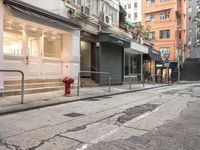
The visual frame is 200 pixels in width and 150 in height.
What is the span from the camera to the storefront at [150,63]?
90.0 ft

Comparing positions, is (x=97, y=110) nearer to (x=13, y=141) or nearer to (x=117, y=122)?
(x=117, y=122)

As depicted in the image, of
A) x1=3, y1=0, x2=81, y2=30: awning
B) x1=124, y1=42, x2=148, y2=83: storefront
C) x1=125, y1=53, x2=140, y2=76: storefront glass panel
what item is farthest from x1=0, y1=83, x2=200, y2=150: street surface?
x1=125, y1=53, x2=140, y2=76: storefront glass panel

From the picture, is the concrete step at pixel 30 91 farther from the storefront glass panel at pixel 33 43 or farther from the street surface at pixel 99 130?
the street surface at pixel 99 130

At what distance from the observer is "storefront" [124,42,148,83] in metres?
22.9

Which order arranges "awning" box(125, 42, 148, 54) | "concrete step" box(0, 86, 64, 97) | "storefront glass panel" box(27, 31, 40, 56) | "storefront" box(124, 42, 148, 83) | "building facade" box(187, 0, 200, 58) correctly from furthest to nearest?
"building facade" box(187, 0, 200, 58), "storefront" box(124, 42, 148, 83), "awning" box(125, 42, 148, 54), "storefront glass panel" box(27, 31, 40, 56), "concrete step" box(0, 86, 64, 97)

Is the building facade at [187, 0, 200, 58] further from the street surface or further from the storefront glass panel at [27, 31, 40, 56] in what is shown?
the street surface

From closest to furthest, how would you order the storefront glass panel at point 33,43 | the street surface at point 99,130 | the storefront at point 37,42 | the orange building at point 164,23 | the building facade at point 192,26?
the street surface at point 99,130, the storefront at point 37,42, the storefront glass panel at point 33,43, the orange building at point 164,23, the building facade at point 192,26

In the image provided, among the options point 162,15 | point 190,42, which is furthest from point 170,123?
point 190,42

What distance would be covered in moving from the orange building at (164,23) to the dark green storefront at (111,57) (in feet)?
67.4

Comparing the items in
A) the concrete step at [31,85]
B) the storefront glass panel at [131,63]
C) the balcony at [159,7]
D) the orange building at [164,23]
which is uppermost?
the balcony at [159,7]

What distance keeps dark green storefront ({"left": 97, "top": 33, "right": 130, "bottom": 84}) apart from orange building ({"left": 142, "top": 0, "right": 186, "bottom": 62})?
2055 centimetres

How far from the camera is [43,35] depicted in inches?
520

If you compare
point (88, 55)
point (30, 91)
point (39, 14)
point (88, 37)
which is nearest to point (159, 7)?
point (88, 55)

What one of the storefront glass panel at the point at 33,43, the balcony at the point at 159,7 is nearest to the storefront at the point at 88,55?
the storefront glass panel at the point at 33,43
